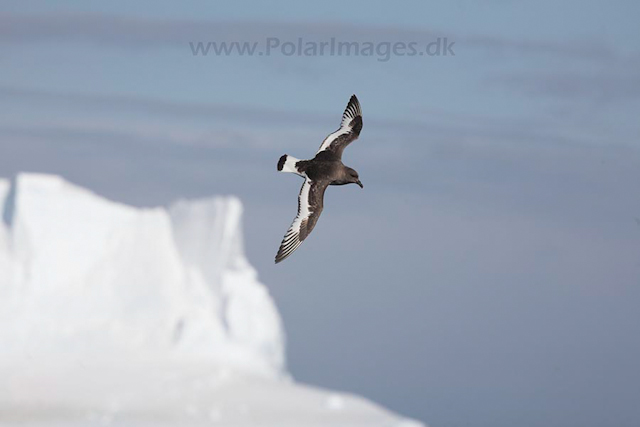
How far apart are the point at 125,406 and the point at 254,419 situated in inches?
312

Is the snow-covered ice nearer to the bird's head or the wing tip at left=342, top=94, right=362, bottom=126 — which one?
the wing tip at left=342, top=94, right=362, bottom=126

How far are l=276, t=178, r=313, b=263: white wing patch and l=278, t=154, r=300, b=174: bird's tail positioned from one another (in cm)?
45

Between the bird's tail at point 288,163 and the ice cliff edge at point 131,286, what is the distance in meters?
46.2

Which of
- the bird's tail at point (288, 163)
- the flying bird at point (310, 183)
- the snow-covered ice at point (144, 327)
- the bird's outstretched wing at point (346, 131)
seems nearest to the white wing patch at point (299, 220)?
the flying bird at point (310, 183)

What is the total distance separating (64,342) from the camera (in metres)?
71.4

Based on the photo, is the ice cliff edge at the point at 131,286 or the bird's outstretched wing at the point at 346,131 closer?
the bird's outstretched wing at the point at 346,131

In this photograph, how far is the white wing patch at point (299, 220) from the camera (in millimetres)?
22266

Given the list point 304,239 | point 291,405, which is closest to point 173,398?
point 291,405

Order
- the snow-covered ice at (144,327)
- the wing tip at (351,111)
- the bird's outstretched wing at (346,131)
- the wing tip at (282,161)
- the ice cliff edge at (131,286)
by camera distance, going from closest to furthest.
A: the wing tip at (282,161)
the bird's outstretched wing at (346,131)
the wing tip at (351,111)
the ice cliff edge at (131,286)
the snow-covered ice at (144,327)

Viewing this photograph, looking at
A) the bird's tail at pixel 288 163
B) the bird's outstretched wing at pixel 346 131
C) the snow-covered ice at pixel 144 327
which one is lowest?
the bird's tail at pixel 288 163

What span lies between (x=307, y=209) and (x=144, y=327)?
5149cm

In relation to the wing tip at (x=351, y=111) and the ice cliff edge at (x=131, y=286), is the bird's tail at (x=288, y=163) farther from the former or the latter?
the ice cliff edge at (x=131, y=286)

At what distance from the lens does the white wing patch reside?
2227 centimetres

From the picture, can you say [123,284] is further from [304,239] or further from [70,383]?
[304,239]
